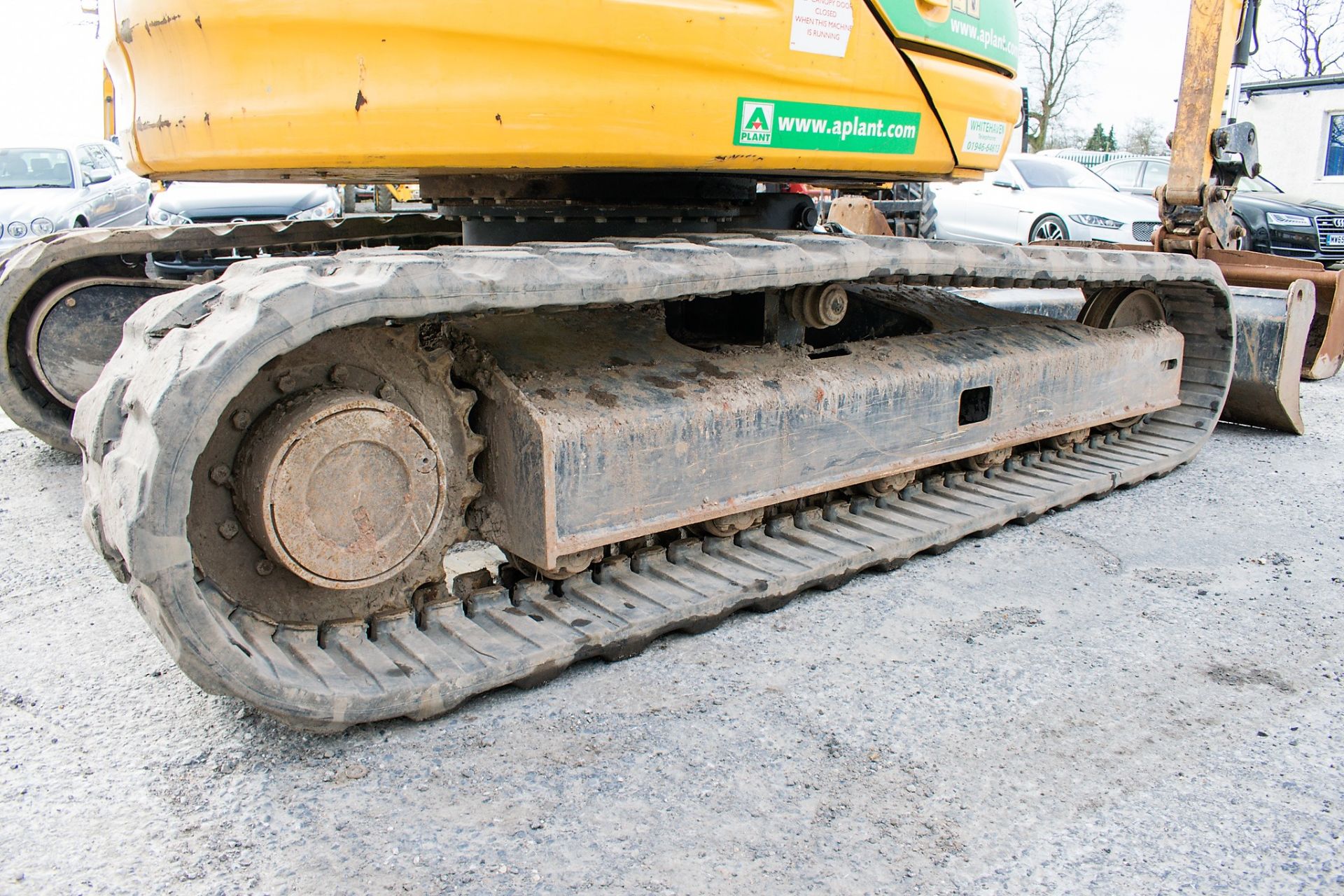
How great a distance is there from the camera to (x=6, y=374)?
14.1 ft

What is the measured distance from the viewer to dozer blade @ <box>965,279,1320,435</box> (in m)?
4.93

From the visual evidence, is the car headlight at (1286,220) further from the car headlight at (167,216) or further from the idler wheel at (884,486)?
the car headlight at (167,216)

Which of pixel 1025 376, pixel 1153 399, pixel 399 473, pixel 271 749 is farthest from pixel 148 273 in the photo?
pixel 1153 399

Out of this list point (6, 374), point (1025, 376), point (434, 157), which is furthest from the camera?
point (6, 374)

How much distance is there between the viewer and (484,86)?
2.51 m

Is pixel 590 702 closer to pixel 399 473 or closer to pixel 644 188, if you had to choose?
pixel 399 473

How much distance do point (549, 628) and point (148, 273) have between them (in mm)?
3019

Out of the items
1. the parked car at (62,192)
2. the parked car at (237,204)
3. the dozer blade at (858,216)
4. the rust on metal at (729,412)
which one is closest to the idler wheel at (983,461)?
the rust on metal at (729,412)

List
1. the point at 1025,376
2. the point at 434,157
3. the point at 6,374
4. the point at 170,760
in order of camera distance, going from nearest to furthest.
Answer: the point at 170,760, the point at 434,157, the point at 1025,376, the point at 6,374

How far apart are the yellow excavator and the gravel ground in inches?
7.0

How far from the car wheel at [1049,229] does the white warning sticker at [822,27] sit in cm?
1003

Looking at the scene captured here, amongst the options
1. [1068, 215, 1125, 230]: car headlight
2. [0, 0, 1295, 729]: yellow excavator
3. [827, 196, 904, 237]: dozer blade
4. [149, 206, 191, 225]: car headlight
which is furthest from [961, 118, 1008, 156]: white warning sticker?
[1068, 215, 1125, 230]: car headlight

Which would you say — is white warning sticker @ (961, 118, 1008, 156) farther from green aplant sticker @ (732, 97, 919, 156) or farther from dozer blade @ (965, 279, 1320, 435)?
dozer blade @ (965, 279, 1320, 435)

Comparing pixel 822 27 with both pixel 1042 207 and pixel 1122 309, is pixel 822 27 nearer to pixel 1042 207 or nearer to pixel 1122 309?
pixel 1122 309
